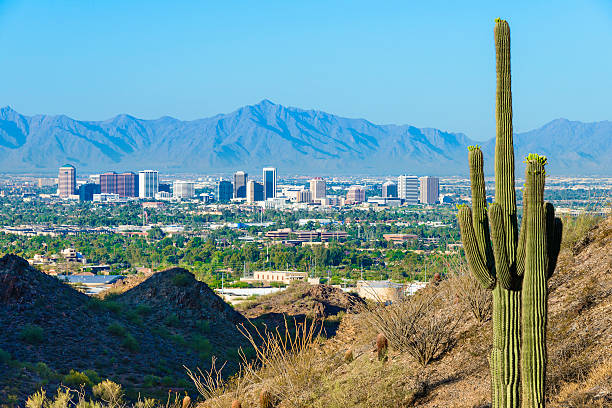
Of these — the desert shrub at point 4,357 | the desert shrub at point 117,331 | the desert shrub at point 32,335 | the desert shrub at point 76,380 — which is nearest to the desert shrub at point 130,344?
the desert shrub at point 117,331

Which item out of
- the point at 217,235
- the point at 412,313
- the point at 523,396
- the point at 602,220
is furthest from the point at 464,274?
the point at 217,235

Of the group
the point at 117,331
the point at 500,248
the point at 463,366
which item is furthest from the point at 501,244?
the point at 117,331

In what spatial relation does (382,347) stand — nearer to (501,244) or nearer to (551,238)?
(501,244)

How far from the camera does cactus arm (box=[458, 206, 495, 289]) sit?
9.25m

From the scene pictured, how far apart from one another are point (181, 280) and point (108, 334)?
7.07 meters

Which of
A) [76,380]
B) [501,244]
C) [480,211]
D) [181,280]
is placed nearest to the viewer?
[501,244]

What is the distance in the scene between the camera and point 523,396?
Result: 28.2ft

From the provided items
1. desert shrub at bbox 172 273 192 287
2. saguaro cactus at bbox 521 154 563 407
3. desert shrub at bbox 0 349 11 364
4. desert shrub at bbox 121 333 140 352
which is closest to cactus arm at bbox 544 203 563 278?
saguaro cactus at bbox 521 154 563 407

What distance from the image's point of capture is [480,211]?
9.41 metres

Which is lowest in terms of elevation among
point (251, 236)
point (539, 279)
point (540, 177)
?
point (251, 236)

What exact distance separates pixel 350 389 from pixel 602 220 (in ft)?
28.9

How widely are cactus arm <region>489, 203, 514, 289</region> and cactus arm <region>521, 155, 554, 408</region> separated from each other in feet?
1.31

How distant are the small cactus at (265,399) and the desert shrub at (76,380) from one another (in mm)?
7997

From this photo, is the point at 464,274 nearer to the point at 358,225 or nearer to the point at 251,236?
the point at 251,236
